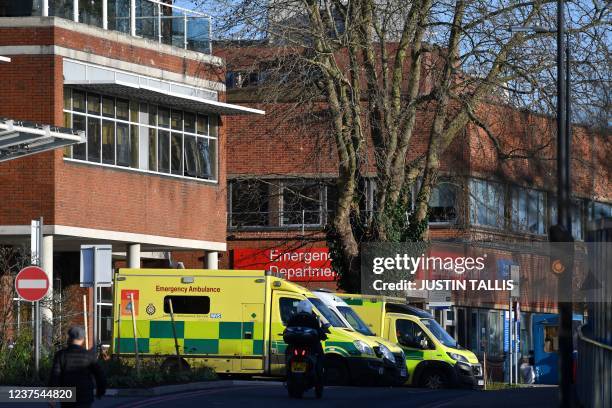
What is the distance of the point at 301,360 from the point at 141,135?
18525 mm

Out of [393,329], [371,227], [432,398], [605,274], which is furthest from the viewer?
[371,227]

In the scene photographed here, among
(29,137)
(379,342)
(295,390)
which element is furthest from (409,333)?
(295,390)

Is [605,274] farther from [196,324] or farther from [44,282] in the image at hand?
[196,324]

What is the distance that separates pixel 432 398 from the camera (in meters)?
25.8

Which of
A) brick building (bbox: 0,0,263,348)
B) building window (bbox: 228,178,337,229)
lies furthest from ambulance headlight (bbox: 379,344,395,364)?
building window (bbox: 228,178,337,229)

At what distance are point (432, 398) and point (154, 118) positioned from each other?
18383 millimetres

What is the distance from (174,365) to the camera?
31.3 metres

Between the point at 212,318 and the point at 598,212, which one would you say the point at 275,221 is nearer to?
the point at 212,318

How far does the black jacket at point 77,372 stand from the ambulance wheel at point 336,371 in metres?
16.0

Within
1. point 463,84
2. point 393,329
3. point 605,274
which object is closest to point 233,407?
point 605,274

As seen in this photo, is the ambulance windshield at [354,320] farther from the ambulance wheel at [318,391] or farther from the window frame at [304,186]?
the ambulance wheel at [318,391]

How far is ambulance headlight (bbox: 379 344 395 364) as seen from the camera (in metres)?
31.3

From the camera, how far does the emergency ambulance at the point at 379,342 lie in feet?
103

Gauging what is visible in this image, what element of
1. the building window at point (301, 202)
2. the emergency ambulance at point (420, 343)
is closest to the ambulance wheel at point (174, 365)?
the emergency ambulance at point (420, 343)
